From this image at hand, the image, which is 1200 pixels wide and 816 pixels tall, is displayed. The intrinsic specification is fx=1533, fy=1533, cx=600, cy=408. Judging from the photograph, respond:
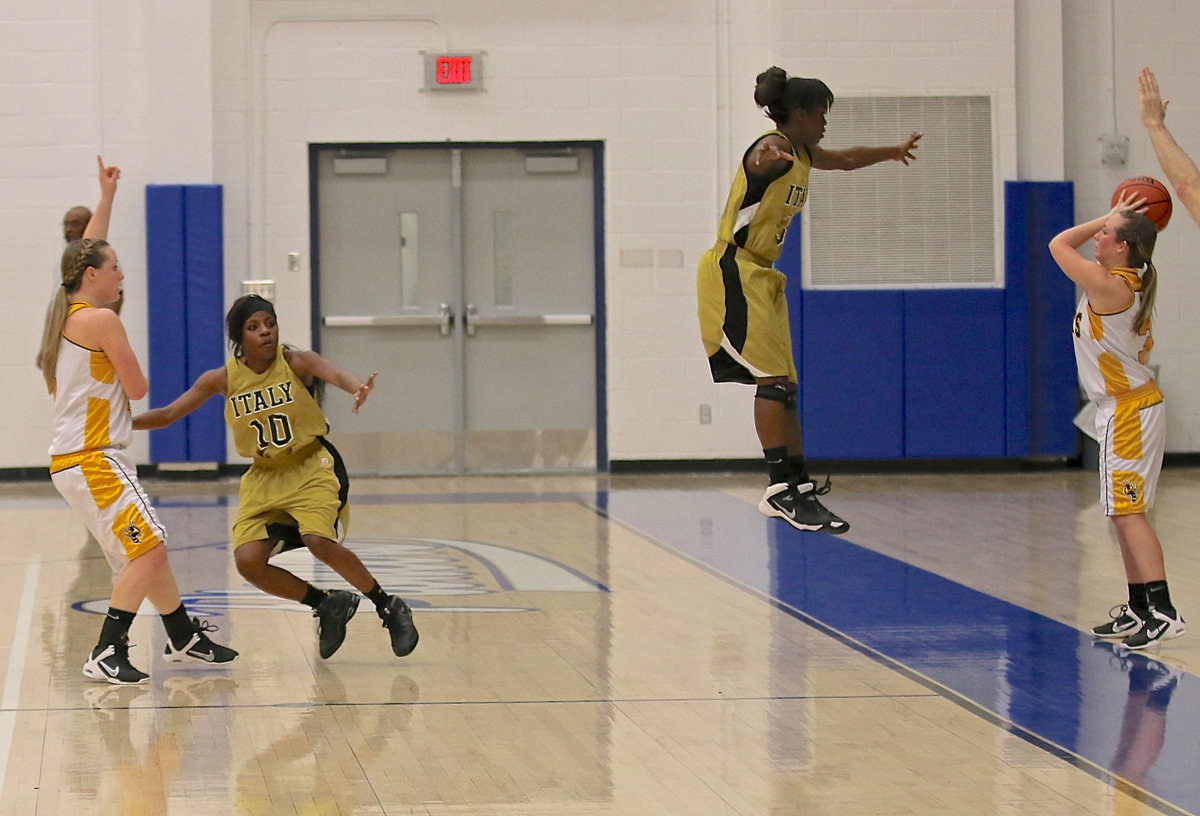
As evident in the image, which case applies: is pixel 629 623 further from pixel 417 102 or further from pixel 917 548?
pixel 417 102

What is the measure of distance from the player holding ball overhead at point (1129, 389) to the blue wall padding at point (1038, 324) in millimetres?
6465

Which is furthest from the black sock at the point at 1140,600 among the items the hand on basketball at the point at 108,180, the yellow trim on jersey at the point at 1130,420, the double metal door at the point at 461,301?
the double metal door at the point at 461,301

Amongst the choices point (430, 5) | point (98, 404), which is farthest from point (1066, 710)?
point (430, 5)

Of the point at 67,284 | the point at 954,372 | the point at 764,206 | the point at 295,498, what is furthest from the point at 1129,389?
the point at 954,372

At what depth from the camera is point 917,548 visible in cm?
851

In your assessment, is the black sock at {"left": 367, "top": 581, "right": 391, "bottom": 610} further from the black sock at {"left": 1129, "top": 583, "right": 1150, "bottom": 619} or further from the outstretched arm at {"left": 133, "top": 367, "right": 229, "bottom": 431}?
the black sock at {"left": 1129, "top": 583, "right": 1150, "bottom": 619}

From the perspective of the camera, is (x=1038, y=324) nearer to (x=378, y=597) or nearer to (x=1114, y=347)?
(x=1114, y=347)

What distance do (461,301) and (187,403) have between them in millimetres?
7093

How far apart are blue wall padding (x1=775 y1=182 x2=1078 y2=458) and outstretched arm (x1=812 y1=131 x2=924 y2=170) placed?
20.8 ft

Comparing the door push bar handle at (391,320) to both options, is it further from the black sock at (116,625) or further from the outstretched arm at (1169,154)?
the outstretched arm at (1169,154)

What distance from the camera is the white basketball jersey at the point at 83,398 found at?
527 centimetres

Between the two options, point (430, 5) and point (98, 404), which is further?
point (430, 5)

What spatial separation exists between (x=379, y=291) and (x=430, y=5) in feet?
7.57

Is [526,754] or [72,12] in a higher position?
[72,12]
